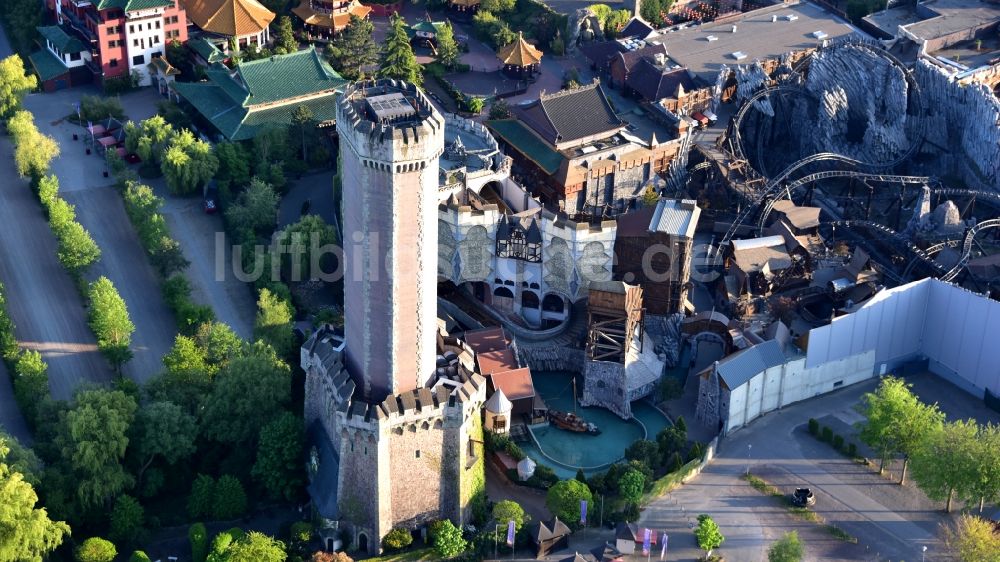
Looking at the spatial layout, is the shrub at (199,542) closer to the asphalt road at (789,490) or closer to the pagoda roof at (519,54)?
the asphalt road at (789,490)

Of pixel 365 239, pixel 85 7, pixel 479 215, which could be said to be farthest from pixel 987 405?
pixel 85 7

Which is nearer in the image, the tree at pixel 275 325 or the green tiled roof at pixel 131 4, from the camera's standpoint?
the tree at pixel 275 325

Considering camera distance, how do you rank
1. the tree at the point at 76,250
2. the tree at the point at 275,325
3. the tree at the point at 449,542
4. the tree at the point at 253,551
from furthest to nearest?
the tree at the point at 76,250, the tree at the point at 275,325, the tree at the point at 449,542, the tree at the point at 253,551

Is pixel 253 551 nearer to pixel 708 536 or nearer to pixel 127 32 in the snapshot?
pixel 708 536

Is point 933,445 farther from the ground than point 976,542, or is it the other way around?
point 933,445

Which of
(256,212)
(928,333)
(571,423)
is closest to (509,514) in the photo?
(571,423)

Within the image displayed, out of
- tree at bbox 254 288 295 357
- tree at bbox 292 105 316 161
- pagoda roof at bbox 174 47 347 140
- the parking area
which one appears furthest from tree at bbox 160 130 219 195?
the parking area

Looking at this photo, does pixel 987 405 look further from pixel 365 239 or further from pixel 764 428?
pixel 365 239

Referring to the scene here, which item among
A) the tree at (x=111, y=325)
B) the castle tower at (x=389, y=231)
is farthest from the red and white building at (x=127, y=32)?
the castle tower at (x=389, y=231)
